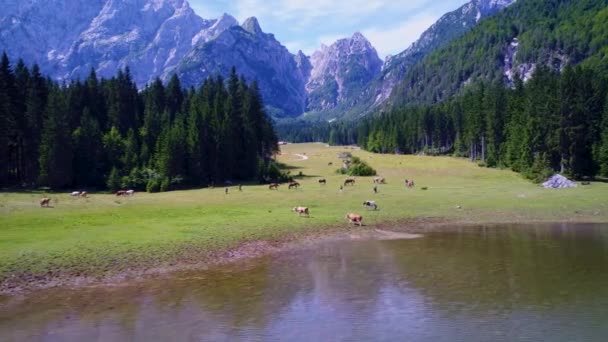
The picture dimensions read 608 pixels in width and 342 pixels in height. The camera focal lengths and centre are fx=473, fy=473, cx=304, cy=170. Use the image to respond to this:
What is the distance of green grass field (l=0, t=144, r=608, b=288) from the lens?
104ft

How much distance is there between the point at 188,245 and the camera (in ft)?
116

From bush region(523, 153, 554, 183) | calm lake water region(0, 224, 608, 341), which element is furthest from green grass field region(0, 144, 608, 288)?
calm lake water region(0, 224, 608, 341)

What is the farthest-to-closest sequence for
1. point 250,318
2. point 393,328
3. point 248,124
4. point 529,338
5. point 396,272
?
point 248,124 → point 396,272 → point 250,318 → point 393,328 → point 529,338

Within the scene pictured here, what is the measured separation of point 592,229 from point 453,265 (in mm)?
19646

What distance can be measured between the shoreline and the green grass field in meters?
0.64

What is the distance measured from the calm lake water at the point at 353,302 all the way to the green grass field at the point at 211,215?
5.90 metres

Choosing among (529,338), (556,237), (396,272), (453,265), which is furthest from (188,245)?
(556,237)

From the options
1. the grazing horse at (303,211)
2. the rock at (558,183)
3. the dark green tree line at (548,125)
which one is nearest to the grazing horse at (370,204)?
the grazing horse at (303,211)

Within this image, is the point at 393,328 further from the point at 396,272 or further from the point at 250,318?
the point at 396,272

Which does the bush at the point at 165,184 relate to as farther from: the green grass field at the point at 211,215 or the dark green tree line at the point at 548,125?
the dark green tree line at the point at 548,125

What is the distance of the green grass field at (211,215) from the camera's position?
31.7 m

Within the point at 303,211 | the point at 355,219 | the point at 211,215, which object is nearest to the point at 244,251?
the point at 355,219

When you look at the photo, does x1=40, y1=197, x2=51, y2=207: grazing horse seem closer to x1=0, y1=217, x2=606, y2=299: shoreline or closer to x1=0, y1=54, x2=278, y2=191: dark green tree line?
x1=0, y1=54, x2=278, y2=191: dark green tree line

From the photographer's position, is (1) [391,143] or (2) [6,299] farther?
(1) [391,143]
